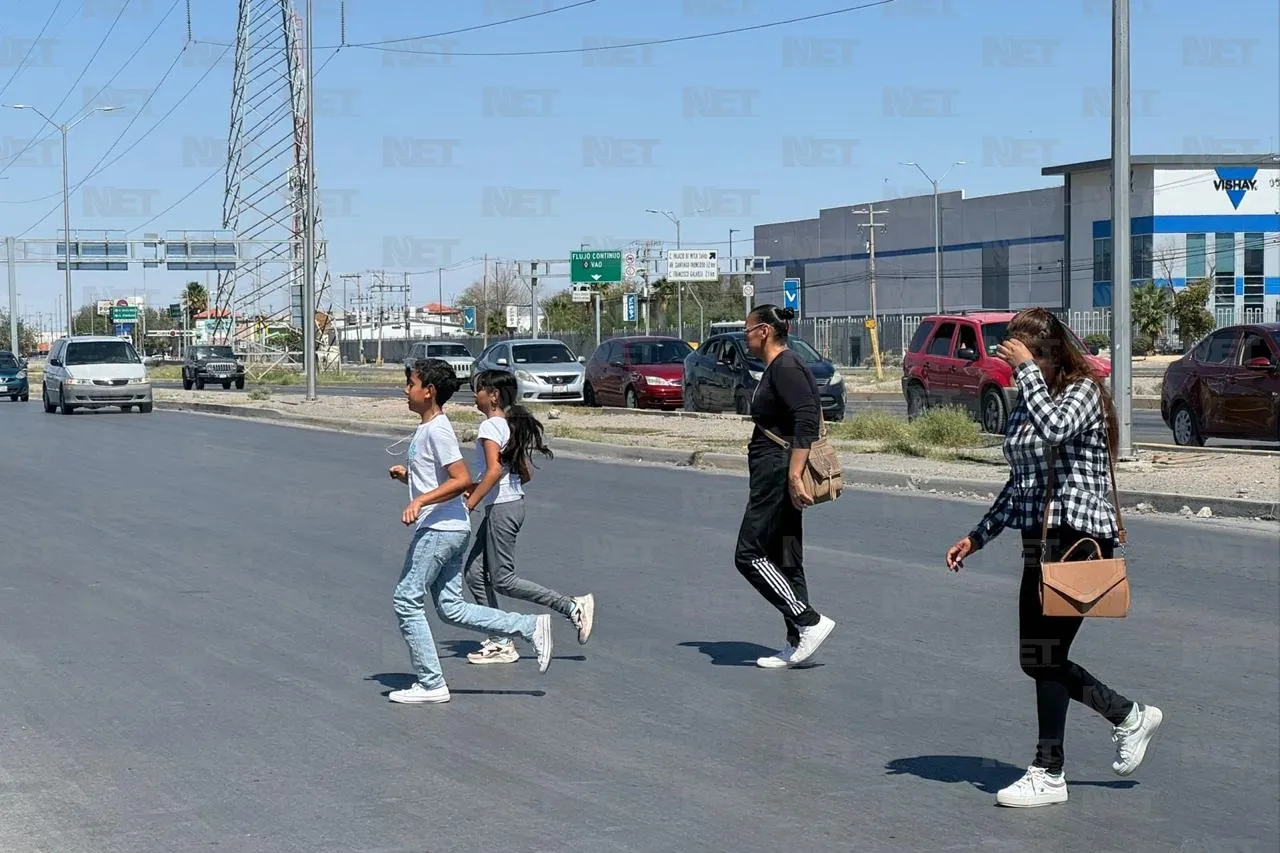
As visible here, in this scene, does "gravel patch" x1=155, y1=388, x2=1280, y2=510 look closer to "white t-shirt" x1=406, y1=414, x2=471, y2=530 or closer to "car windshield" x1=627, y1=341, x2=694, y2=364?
"car windshield" x1=627, y1=341, x2=694, y2=364

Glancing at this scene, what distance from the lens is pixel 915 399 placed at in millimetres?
26031

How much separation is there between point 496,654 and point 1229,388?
1409 cm

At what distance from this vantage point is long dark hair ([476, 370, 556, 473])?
27.6ft

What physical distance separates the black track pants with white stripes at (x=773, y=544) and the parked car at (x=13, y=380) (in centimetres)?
4445

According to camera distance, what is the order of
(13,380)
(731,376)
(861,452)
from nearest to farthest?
(861,452) < (731,376) < (13,380)

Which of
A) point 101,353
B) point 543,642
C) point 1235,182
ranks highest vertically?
point 1235,182

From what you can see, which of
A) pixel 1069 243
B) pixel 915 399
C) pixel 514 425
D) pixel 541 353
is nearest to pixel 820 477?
pixel 514 425

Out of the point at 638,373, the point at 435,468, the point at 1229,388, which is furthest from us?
the point at 638,373

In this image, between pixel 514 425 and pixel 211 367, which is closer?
pixel 514 425

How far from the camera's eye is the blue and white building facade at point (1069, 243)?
254 feet

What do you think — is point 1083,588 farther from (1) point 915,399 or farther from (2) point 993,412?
(1) point 915,399

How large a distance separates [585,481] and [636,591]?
323 inches

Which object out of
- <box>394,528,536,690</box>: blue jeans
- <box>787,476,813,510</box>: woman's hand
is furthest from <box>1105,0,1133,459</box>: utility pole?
<box>394,528,536,690</box>: blue jeans

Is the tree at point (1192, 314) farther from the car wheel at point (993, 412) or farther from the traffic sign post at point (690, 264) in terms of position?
the car wheel at point (993, 412)
